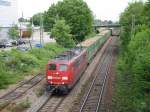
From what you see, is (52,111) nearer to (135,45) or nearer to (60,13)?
(135,45)

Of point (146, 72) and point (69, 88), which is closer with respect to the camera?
point (146, 72)

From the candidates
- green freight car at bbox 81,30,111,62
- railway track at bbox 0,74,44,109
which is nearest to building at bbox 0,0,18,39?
green freight car at bbox 81,30,111,62

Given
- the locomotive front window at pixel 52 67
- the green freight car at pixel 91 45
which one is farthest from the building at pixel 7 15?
the locomotive front window at pixel 52 67

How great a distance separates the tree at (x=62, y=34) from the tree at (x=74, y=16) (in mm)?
7954

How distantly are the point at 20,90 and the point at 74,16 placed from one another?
150 ft

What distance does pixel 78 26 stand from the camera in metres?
73.4

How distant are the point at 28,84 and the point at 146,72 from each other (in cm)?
1575

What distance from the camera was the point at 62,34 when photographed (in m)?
62.6

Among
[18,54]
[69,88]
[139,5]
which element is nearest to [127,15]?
[139,5]

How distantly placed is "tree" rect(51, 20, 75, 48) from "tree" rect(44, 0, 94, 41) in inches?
313

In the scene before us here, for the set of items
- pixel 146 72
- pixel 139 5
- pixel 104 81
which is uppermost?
pixel 139 5

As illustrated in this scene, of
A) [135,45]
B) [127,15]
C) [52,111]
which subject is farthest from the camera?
[127,15]

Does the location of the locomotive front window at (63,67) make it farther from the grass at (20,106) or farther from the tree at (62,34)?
the tree at (62,34)

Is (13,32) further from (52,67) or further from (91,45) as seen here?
(52,67)
